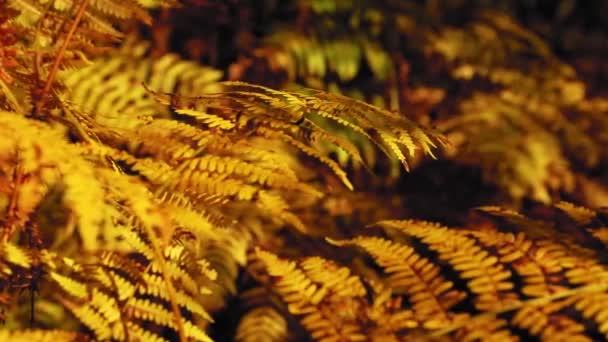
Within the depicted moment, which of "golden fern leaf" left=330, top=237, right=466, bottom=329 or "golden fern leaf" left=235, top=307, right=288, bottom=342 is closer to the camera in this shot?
"golden fern leaf" left=330, top=237, right=466, bottom=329

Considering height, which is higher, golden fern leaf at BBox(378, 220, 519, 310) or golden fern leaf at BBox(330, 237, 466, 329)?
golden fern leaf at BBox(378, 220, 519, 310)

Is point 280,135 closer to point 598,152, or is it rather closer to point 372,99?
point 372,99

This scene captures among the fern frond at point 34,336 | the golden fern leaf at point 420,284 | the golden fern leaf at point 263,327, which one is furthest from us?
the golden fern leaf at point 263,327

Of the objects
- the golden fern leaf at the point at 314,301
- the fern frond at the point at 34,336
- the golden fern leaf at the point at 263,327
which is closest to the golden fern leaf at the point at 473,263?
the golden fern leaf at the point at 314,301

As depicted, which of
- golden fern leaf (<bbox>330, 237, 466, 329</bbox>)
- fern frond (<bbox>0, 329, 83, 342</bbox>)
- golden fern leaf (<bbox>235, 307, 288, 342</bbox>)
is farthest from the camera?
golden fern leaf (<bbox>235, 307, 288, 342</bbox>)

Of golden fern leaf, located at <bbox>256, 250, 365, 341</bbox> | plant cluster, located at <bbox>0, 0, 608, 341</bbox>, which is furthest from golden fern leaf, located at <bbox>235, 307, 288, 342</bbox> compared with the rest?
golden fern leaf, located at <bbox>256, 250, 365, 341</bbox>

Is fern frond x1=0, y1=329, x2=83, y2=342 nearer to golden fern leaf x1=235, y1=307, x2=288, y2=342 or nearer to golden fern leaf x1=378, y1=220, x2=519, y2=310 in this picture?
golden fern leaf x1=378, y1=220, x2=519, y2=310

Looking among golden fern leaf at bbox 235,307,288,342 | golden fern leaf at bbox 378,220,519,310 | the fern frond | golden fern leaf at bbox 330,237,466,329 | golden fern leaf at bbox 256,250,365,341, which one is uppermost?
golden fern leaf at bbox 378,220,519,310

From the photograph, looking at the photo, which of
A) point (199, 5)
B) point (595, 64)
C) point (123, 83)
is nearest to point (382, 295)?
point (123, 83)

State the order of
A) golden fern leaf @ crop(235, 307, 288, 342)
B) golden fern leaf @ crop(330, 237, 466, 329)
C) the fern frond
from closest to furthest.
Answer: the fern frond < golden fern leaf @ crop(330, 237, 466, 329) < golden fern leaf @ crop(235, 307, 288, 342)

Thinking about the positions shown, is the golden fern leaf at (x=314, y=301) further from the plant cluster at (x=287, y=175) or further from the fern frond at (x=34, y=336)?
the fern frond at (x=34, y=336)

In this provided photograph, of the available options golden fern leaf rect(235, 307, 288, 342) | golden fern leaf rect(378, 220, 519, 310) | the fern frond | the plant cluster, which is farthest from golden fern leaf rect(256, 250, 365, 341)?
golden fern leaf rect(235, 307, 288, 342)

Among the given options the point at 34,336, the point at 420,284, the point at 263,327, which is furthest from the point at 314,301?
the point at 263,327
